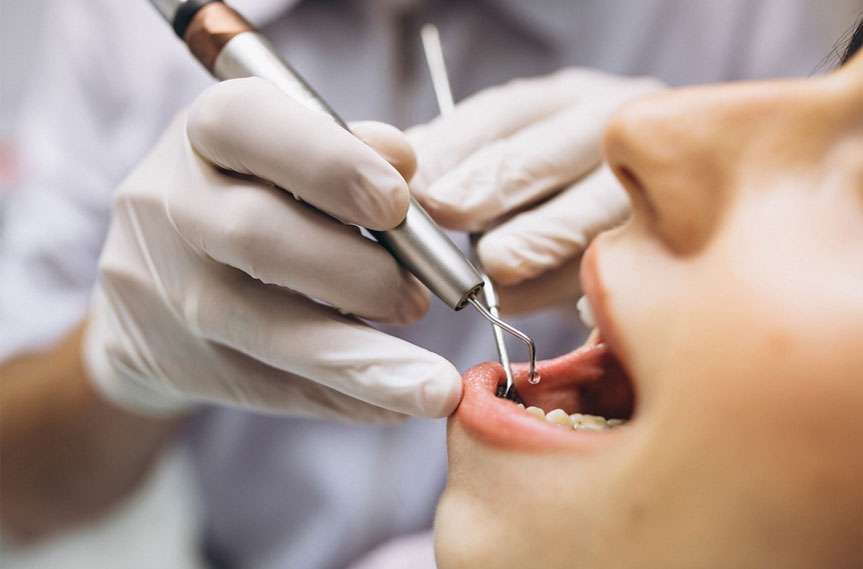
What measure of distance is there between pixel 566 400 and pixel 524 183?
31 cm

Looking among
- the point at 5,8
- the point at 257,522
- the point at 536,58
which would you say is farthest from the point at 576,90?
the point at 5,8

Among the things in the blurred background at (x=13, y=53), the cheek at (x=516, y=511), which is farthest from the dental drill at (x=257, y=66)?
the blurred background at (x=13, y=53)

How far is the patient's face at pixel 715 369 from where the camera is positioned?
0.46 meters

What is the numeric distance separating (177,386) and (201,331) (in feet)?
0.51

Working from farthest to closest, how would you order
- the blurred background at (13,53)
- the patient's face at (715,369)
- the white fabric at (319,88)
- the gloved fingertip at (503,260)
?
1. the blurred background at (13,53)
2. the white fabric at (319,88)
3. the gloved fingertip at (503,260)
4. the patient's face at (715,369)

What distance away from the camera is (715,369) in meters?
0.48

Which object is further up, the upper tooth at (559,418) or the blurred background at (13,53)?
the blurred background at (13,53)

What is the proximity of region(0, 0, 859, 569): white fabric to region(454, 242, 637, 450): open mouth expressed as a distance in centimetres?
42

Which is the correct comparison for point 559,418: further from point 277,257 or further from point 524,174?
point 524,174

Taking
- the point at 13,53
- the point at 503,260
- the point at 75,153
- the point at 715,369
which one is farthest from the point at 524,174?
the point at 13,53

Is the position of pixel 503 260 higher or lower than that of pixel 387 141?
lower

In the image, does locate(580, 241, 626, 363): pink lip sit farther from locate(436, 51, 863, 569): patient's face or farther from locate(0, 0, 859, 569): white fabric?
locate(0, 0, 859, 569): white fabric

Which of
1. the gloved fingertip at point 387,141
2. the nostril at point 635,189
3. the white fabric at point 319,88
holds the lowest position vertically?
the white fabric at point 319,88

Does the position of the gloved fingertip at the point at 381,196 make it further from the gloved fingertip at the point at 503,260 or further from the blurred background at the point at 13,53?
the blurred background at the point at 13,53
